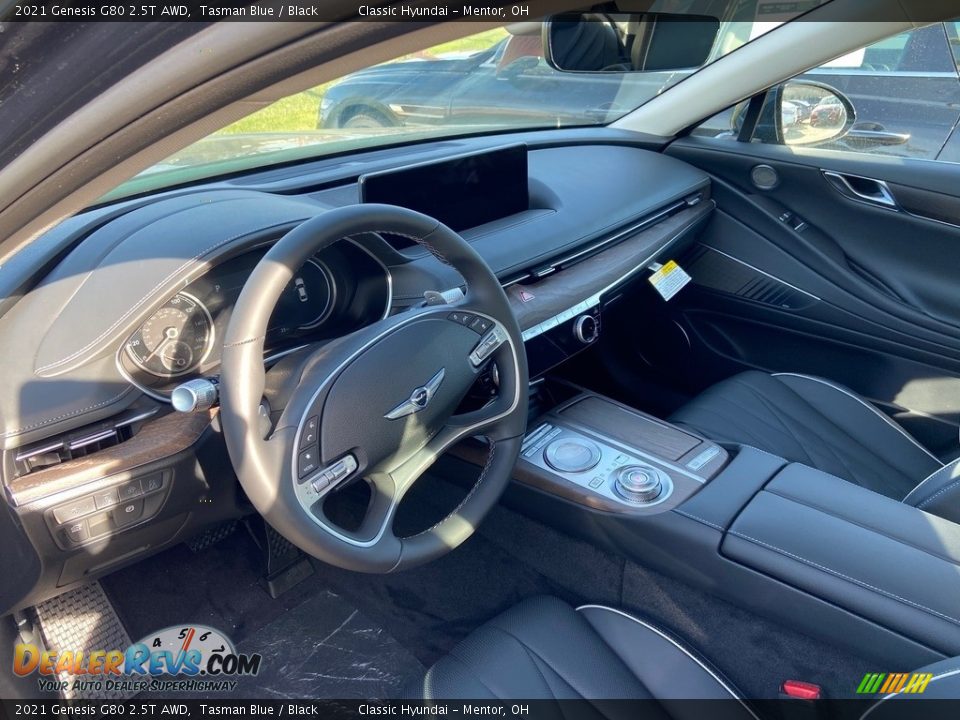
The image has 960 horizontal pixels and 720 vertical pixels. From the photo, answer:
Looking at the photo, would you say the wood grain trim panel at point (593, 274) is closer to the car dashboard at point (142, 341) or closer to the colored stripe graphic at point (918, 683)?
the car dashboard at point (142, 341)

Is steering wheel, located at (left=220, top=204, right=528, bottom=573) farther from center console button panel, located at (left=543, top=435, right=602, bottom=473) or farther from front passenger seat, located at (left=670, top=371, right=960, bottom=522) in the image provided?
front passenger seat, located at (left=670, top=371, right=960, bottom=522)

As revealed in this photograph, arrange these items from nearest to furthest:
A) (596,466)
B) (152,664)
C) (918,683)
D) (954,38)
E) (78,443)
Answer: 1. (918,683)
2. (78,443)
3. (596,466)
4. (152,664)
5. (954,38)

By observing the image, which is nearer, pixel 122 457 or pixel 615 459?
pixel 122 457

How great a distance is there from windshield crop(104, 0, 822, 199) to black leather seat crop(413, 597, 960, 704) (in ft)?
3.89

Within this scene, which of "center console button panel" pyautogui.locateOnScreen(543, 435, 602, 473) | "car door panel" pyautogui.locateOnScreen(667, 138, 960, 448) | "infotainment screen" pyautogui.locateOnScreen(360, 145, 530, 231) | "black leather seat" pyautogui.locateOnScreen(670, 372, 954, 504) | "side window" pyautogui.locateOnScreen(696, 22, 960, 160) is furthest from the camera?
"car door panel" pyautogui.locateOnScreen(667, 138, 960, 448)

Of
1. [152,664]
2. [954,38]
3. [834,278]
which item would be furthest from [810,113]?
[152,664]

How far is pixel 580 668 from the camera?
1.55 meters

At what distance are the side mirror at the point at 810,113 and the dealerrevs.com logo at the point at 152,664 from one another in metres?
2.33

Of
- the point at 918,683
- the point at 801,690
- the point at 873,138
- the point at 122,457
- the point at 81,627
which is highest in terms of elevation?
the point at 873,138

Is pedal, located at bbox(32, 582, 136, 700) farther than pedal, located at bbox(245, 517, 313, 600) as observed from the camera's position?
No

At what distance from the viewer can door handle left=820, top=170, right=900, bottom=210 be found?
2.59 metres

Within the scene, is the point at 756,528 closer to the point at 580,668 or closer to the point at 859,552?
the point at 859,552

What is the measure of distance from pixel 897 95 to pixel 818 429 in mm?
1097

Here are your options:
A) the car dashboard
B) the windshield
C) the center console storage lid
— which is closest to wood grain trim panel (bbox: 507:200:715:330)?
the car dashboard
